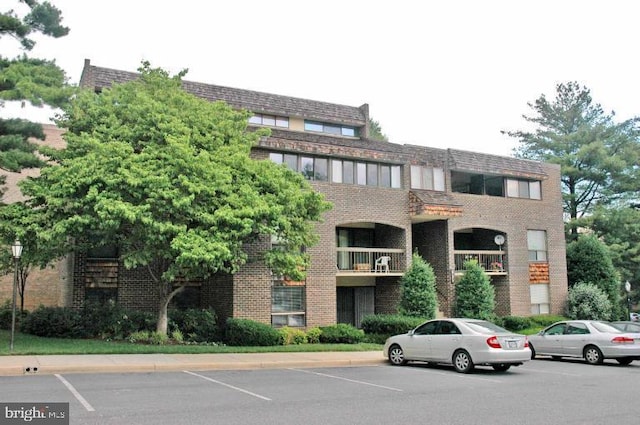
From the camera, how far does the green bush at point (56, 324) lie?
2070cm

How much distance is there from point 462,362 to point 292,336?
8.30 m

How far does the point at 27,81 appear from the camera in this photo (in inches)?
650

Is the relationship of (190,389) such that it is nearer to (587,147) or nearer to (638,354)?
(638,354)

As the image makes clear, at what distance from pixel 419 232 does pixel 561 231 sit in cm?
844

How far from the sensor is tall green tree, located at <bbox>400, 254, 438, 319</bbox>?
24.7 meters

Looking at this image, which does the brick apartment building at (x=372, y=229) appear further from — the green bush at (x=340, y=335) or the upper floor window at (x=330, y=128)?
the green bush at (x=340, y=335)

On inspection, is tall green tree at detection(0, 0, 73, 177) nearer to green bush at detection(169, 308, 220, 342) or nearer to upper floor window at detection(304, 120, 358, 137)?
green bush at detection(169, 308, 220, 342)

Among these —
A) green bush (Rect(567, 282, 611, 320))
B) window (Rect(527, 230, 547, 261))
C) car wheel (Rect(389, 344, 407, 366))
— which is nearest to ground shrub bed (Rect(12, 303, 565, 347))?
car wheel (Rect(389, 344, 407, 366))

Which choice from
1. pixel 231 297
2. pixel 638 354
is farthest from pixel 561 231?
pixel 231 297

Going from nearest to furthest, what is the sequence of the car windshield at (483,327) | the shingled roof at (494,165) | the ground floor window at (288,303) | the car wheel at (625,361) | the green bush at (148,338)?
the car windshield at (483,327) → the car wheel at (625,361) → the green bush at (148,338) → the ground floor window at (288,303) → the shingled roof at (494,165)

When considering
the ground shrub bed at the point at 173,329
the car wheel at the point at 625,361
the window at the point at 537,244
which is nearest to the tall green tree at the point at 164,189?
the ground shrub bed at the point at 173,329

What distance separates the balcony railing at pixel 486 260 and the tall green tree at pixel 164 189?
11271 mm

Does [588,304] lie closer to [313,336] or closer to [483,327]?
[313,336]

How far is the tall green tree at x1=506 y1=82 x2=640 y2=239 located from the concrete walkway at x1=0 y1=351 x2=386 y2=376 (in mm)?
26555
